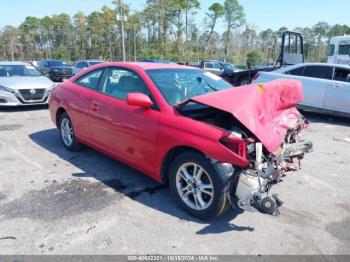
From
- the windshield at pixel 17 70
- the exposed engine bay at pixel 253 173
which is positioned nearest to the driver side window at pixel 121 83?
the exposed engine bay at pixel 253 173

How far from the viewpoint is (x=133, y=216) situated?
3.47m

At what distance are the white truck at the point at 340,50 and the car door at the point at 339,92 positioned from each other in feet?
30.7

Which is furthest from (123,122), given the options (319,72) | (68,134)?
(319,72)

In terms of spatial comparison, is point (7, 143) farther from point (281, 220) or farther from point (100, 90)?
point (281, 220)

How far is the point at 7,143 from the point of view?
6242 mm

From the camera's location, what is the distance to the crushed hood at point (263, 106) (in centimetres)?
310

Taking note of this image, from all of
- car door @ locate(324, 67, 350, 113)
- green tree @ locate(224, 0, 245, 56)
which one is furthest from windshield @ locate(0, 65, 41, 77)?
green tree @ locate(224, 0, 245, 56)

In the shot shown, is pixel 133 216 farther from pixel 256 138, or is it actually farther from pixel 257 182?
pixel 256 138

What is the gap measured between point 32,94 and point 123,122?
21.4 feet

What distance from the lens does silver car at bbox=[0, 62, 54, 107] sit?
911 centimetres

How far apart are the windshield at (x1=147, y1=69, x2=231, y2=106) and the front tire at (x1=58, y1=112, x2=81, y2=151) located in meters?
2.06

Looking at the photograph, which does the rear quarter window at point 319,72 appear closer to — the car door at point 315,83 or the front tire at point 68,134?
the car door at point 315,83

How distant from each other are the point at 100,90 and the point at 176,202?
80.1 inches

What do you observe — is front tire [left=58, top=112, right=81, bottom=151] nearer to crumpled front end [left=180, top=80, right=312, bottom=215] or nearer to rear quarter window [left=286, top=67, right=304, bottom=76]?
crumpled front end [left=180, top=80, right=312, bottom=215]
